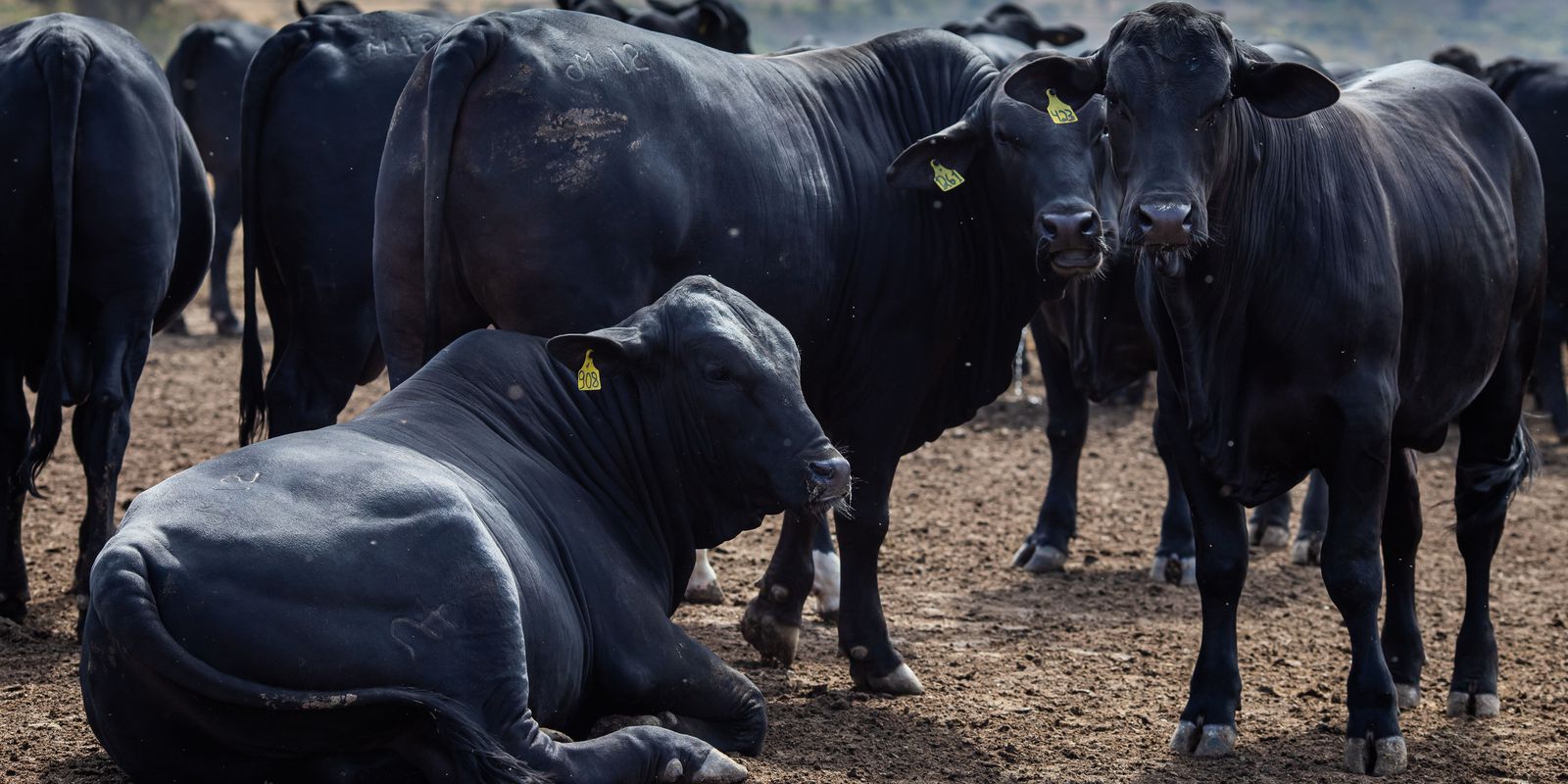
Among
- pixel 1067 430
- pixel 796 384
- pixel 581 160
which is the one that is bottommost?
pixel 1067 430

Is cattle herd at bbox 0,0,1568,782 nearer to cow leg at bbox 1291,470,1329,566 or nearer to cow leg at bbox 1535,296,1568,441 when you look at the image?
cow leg at bbox 1291,470,1329,566

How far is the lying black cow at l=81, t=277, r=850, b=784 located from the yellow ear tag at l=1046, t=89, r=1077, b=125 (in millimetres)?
1388

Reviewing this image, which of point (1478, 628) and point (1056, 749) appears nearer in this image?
point (1056, 749)

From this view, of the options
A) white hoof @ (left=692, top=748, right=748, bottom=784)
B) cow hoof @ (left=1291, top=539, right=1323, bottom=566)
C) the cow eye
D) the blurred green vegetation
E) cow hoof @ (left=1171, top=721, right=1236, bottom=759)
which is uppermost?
the cow eye

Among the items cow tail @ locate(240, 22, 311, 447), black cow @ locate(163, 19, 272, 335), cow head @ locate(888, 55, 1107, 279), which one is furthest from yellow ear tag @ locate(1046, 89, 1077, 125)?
black cow @ locate(163, 19, 272, 335)

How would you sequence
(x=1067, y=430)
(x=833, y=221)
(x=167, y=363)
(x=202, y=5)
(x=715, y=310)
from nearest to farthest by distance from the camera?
(x=715, y=310) → (x=833, y=221) → (x=1067, y=430) → (x=167, y=363) → (x=202, y=5)

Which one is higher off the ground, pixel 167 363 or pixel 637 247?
pixel 637 247

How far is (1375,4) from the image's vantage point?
6931 cm

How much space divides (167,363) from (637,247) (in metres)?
8.86

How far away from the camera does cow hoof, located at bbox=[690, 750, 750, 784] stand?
446 centimetres

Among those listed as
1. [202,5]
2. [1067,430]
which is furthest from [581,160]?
[202,5]

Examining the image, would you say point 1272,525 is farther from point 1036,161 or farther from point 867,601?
point 1036,161

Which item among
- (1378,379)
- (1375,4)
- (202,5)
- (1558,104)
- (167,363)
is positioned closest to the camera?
(1378,379)

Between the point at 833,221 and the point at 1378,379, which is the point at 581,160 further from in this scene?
the point at 1378,379
